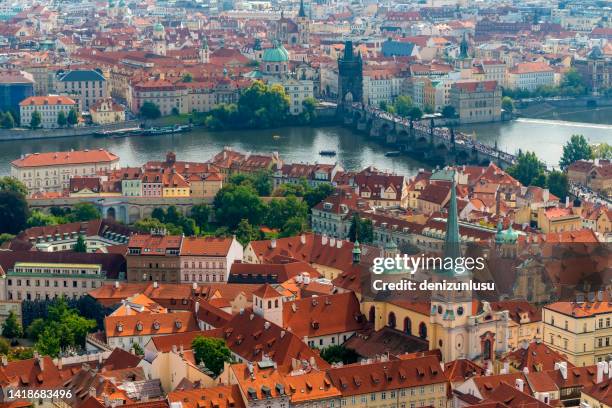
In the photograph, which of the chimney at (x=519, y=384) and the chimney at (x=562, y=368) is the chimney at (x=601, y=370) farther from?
the chimney at (x=519, y=384)

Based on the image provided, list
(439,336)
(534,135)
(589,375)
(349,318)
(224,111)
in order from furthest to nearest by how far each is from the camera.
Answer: (224,111) < (534,135) < (349,318) < (439,336) < (589,375)

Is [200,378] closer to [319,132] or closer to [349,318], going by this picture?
[349,318]

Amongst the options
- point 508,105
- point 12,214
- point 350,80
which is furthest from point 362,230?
point 350,80

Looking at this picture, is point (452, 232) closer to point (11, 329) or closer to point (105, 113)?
point (11, 329)

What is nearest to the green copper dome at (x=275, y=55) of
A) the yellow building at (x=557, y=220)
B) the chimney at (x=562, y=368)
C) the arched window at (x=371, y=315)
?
the yellow building at (x=557, y=220)

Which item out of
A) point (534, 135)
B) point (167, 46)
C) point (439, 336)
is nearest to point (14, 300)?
point (439, 336)

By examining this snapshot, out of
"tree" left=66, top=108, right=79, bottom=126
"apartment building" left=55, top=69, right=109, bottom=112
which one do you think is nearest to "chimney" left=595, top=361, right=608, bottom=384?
"tree" left=66, top=108, right=79, bottom=126
